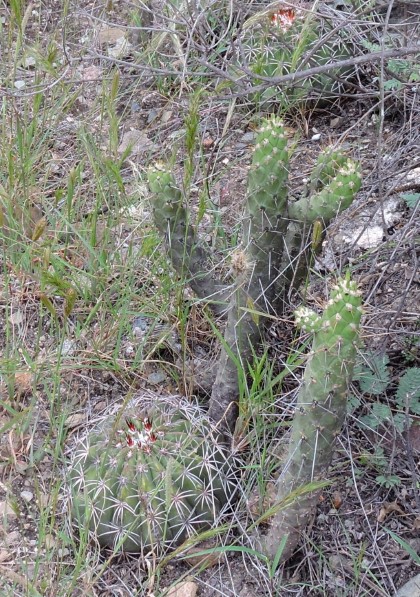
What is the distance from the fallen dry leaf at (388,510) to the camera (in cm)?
200

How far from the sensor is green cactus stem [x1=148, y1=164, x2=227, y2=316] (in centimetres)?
199

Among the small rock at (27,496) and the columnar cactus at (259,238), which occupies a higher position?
the columnar cactus at (259,238)

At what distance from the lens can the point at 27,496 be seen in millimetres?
2135

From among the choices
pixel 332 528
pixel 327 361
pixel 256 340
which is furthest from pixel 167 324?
pixel 327 361

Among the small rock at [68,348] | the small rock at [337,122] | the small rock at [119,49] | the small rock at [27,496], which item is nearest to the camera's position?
the small rock at [27,496]

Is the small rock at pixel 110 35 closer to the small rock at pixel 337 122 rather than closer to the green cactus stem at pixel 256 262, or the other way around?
the small rock at pixel 337 122

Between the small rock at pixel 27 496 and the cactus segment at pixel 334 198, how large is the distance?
40.4 inches

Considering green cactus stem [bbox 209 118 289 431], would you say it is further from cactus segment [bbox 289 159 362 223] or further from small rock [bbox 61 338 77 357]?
small rock [bbox 61 338 77 357]

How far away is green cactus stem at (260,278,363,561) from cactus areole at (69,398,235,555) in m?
0.19

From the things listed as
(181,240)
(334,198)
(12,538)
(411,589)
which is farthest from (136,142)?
(411,589)

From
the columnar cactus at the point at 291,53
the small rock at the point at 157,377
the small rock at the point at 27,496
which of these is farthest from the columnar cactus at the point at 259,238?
the columnar cactus at the point at 291,53

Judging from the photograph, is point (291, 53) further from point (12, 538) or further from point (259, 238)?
point (12, 538)

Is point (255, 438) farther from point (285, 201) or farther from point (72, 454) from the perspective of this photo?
point (285, 201)

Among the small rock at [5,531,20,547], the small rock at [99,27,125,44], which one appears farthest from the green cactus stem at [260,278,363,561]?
the small rock at [99,27,125,44]
